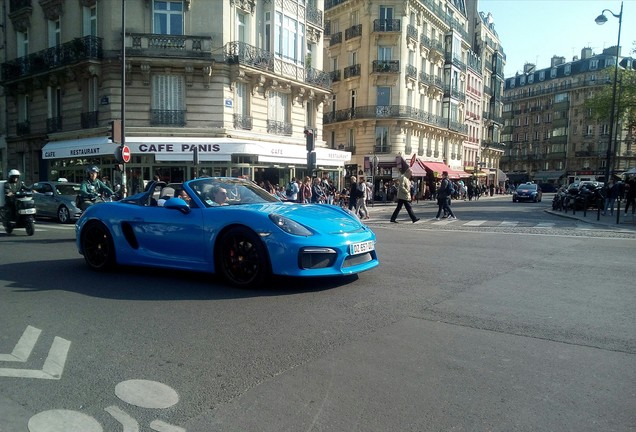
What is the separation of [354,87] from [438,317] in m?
39.2

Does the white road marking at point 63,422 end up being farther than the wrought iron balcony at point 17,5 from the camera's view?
No

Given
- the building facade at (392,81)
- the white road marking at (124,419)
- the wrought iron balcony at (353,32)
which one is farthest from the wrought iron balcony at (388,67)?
the white road marking at (124,419)

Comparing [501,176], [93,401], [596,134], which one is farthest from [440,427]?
[596,134]

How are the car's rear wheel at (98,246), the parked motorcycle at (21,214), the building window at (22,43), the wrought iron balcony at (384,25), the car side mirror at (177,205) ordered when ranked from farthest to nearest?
the wrought iron balcony at (384,25) < the building window at (22,43) < the parked motorcycle at (21,214) < the car's rear wheel at (98,246) < the car side mirror at (177,205)

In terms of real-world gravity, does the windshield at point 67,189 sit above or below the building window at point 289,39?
below

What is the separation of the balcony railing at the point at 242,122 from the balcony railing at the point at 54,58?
7246 mm

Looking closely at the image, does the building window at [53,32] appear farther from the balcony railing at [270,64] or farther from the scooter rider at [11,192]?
the scooter rider at [11,192]

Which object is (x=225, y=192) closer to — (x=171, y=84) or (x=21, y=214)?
(x=21, y=214)

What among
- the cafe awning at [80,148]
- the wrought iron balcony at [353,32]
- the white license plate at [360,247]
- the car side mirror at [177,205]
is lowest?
the white license plate at [360,247]

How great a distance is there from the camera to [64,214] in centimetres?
1675

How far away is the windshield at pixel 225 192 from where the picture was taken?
6.38 meters

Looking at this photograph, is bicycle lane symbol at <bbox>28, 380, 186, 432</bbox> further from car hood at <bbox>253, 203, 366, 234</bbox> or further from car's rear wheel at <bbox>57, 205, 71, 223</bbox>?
car's rear wheel at <bbox>57, 205, 71, 223</bbox>

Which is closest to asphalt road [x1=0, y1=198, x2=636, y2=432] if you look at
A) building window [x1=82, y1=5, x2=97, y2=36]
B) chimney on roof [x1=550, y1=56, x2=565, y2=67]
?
building window [x1=82, y1=5, x2=97, y2=36]

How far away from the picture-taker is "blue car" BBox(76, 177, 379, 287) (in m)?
5.57
